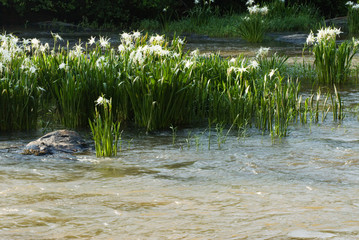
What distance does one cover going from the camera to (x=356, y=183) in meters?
4.10

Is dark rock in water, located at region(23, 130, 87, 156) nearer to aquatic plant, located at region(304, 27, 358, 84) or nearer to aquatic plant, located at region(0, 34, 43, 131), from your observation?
aquatic plant, located at region(0, 34, 43, 131)

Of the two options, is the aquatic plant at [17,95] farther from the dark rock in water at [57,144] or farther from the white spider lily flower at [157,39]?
the white spider lily flower at [157,39]

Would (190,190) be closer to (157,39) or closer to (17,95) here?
(17,95)

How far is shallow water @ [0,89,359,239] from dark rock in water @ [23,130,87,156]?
14cm

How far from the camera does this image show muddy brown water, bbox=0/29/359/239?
125 inches

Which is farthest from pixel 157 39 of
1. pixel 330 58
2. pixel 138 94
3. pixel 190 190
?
pixel 190 190

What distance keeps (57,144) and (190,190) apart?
1.90 metres

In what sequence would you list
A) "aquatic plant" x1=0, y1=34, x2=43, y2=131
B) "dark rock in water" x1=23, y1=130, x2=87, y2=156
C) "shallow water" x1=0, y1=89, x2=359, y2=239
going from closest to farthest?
"shallow water" x1=0, y1=89, x2=359, y2=239 < "dark rock in water" x1=23, y1=130, x2=87, y2=156 < "aquatic plant" x1=0, y1=34, x2=43, y2=131

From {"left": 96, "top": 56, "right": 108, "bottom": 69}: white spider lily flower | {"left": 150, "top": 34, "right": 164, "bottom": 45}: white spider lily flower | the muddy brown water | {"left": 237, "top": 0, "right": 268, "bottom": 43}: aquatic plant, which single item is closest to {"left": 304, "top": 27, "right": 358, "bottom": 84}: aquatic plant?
{"left": 150, "top": 34, "right": 164, "bottom": 45}: white spider lily flower

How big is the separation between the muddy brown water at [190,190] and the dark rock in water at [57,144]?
0.46 ft

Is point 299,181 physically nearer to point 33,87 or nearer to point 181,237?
point 181,237

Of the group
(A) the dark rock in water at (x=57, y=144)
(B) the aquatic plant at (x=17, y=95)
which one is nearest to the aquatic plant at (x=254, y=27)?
(B) the aquatic plant at (x=17, y=95)

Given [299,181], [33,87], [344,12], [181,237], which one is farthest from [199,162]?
[344,12]

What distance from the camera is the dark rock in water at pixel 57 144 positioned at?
5.25 meters
